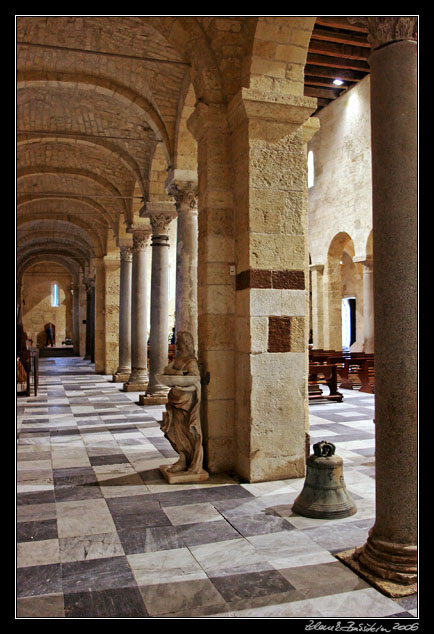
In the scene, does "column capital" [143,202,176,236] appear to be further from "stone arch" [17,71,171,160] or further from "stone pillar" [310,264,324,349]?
"stone pillar" [310,264,324,349]

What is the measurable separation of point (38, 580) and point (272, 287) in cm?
326

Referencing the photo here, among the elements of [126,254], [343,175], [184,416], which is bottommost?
[184,416]

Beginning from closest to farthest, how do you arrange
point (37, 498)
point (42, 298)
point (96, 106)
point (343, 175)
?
point (37, 498) < point (96, 106) < point (343, 175) < point (42, 298)

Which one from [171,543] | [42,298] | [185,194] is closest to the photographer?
[171,543]

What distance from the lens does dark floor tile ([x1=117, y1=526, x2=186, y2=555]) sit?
375 centimetres

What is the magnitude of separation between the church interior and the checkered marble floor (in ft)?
0.06

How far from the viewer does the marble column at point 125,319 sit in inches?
595

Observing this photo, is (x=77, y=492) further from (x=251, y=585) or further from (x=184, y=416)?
(x=251, y=585)

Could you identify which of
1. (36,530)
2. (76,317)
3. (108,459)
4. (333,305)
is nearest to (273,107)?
(108,459)

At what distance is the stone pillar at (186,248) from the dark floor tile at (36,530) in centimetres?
487

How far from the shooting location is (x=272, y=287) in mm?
5414

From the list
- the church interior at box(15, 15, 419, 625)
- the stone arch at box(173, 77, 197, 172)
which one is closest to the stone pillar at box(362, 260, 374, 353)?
the church interior at box(15, 15, 419, 625)

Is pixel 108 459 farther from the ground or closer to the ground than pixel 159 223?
closer to the ground

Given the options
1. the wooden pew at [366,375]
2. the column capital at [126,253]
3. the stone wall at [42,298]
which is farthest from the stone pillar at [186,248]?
the stone wall at [42,298]
